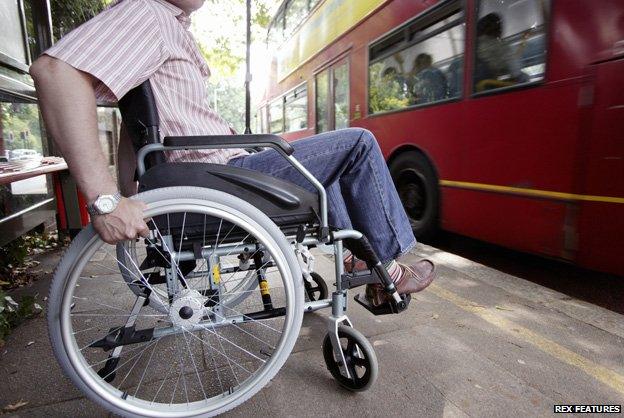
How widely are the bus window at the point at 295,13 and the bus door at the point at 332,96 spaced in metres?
1.37

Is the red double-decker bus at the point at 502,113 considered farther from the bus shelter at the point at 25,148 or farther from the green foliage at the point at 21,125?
the green foliage at the point at 21,125

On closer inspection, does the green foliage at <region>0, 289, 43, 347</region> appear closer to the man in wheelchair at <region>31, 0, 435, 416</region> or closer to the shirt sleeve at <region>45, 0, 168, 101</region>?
the man in wheelchair at <region>31, 0, 435, 416</region>

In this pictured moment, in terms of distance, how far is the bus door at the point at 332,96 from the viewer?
5276mm

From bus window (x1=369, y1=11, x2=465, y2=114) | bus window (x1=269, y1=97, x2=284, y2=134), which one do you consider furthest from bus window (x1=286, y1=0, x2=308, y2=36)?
bus window (x1=369, y1=11, x2=465, y2=114)

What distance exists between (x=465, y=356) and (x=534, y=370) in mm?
291

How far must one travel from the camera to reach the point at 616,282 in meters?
3.00

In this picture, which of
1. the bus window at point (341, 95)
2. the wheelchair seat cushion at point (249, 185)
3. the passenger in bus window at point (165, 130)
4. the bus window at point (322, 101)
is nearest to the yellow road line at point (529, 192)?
the passenger in bus window at point (165, 130)

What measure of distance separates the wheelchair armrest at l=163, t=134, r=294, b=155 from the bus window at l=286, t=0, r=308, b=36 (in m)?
6.07

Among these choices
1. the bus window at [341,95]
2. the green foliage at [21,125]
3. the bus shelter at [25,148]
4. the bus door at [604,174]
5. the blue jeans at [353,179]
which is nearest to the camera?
the blue jeans at [353,179]

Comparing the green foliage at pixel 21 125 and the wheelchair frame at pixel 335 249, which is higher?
the green foliage at pixel 21 125

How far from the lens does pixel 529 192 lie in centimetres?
276

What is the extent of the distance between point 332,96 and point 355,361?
15.5ft

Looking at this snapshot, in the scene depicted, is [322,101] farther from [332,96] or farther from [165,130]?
[165,130]

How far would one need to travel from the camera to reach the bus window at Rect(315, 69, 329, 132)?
19.5ft
